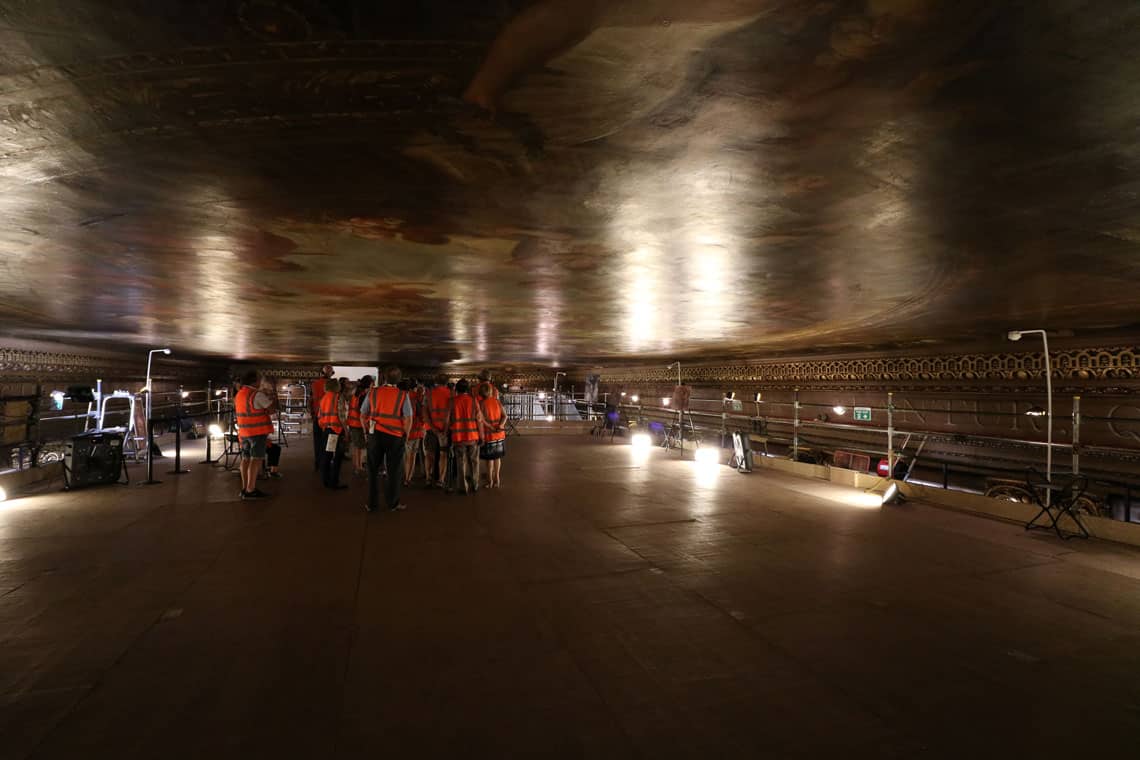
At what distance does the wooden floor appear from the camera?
2510 millimetres

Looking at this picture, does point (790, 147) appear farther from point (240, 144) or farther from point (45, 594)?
point (45, 594)

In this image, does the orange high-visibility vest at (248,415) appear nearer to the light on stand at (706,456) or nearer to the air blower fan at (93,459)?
the air blower fan at (93,459)

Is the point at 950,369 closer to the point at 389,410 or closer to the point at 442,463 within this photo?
the point at 442,463

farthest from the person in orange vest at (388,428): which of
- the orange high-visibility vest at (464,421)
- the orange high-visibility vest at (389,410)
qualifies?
the orange high-visibility vest at (464,421)

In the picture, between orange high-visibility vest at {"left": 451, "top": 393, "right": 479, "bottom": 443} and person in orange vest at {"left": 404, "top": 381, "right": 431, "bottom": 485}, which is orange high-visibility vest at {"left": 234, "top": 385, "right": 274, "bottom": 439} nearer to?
person in orange vest at {"left": 404, "top": 381, "right": 431, "bottom": 485}

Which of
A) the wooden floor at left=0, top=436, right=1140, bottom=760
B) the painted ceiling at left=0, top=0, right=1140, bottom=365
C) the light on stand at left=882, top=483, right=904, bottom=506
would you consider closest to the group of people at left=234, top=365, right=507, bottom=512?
the wooden floor at left=0, top=436, right=1140, bottom=760

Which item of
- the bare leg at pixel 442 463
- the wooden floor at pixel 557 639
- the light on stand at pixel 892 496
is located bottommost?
the wooden floor at pixel 557 639

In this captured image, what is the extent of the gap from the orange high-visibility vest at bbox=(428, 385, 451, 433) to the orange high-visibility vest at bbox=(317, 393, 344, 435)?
158 centimetres

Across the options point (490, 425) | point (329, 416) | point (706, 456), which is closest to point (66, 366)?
point (329, 416)

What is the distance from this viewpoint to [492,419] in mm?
8133

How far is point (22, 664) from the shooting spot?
309 centimetres

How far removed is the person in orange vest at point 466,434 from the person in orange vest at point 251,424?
100 inches

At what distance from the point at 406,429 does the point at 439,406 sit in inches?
64.7

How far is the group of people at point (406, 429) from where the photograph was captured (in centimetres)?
676
